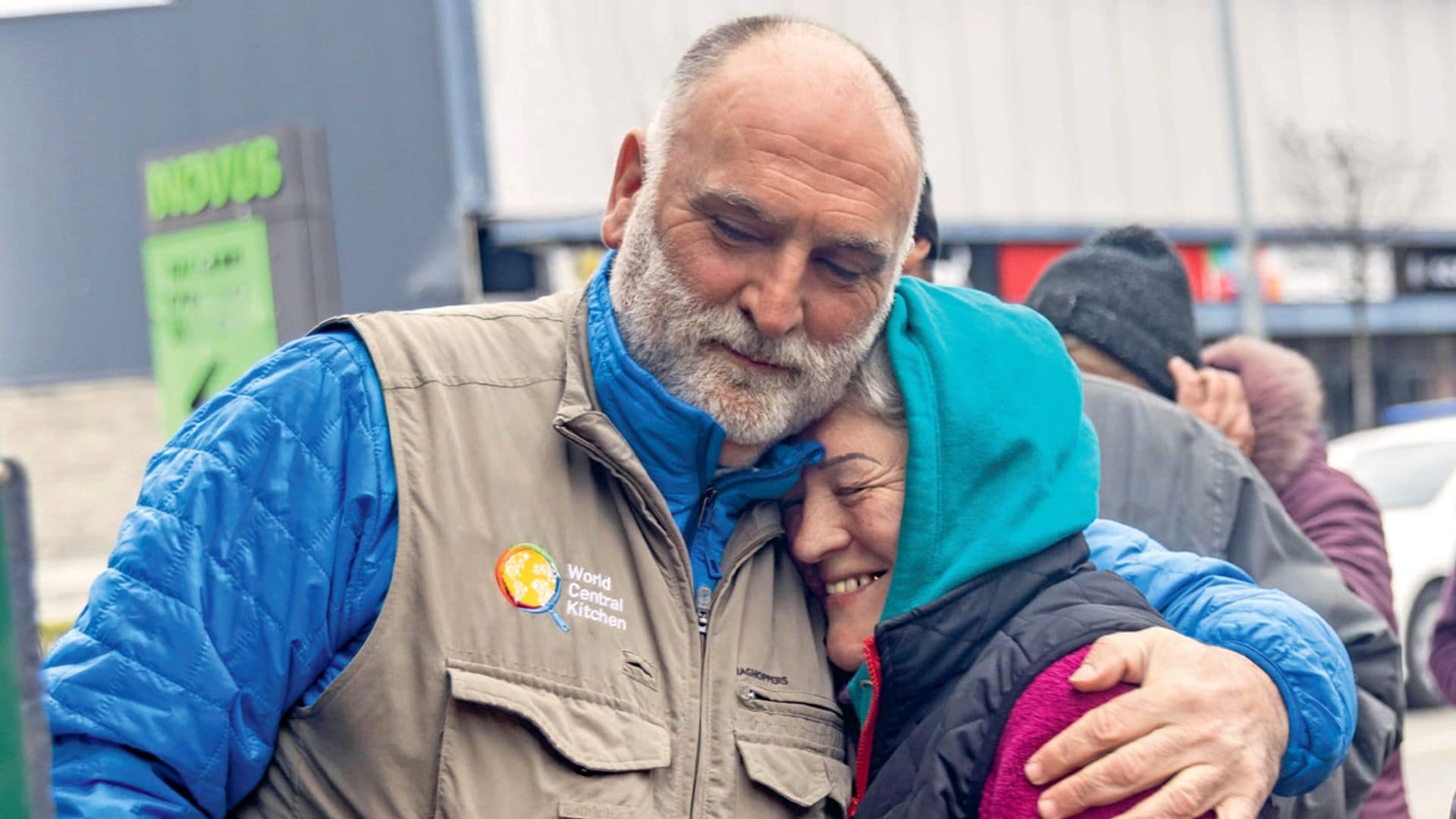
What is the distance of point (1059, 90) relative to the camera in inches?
797

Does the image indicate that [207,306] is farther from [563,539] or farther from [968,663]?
[968,663]

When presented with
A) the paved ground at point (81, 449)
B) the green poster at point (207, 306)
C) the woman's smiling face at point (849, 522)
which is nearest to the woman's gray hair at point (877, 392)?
the woman's smiling face at point (849, 522)

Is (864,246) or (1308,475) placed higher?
(864,246)

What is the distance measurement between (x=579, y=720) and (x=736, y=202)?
25.6 inches

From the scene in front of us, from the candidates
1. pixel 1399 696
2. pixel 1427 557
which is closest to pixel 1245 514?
pixel 1399 696

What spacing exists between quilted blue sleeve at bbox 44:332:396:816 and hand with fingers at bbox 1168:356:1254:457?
6.81 ft

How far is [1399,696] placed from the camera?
295 centimetres

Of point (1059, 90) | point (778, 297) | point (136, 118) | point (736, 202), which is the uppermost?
point (136, 118)

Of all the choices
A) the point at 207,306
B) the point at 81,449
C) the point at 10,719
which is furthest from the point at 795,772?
the point at 81,449

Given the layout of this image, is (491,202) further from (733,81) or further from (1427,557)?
(733,81)

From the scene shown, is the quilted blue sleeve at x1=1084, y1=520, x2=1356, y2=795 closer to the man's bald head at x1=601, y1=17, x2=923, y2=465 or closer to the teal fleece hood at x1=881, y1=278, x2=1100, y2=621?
the teal fleece hood at x1=881, y1=278, x2=1100, y2=621

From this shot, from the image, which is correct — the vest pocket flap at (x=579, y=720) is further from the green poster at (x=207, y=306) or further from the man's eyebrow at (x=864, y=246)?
the green poster at (x=207, y=306)

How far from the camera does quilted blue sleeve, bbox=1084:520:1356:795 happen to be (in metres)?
2.04

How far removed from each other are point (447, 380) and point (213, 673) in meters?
0.44
